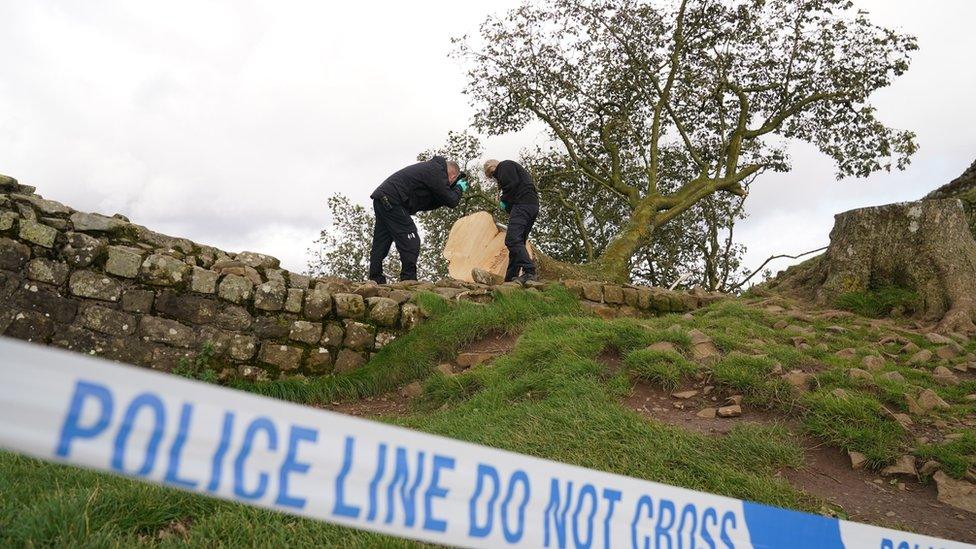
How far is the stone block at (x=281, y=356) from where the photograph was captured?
6059 mm

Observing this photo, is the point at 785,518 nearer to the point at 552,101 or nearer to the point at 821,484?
the point at 821,484

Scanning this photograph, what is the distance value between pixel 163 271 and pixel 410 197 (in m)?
3.47

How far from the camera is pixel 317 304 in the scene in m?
6.39

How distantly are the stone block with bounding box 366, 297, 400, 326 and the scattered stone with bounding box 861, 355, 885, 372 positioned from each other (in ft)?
14.5

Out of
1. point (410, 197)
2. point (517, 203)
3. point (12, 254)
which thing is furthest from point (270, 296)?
point (517, 203)

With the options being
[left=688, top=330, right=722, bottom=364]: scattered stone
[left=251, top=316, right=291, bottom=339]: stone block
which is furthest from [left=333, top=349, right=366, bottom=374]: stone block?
[left=688, top=330, right=722, bottom=364]: scattered stone

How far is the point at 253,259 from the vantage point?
6.79 metres

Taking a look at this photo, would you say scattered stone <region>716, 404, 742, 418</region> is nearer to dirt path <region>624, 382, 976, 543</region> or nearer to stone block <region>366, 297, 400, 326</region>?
dirt path <region>624, 382, 976, 543</region>

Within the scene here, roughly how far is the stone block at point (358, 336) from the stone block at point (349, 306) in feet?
0.26

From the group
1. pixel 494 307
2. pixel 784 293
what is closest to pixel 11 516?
pixel 494 307

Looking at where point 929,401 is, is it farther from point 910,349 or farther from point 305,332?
point 305,332

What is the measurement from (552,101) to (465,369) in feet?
32.0

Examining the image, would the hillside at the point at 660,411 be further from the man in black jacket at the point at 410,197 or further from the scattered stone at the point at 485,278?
the man in black jacket at the point at 410,197

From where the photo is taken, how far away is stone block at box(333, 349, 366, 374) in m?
6.34
